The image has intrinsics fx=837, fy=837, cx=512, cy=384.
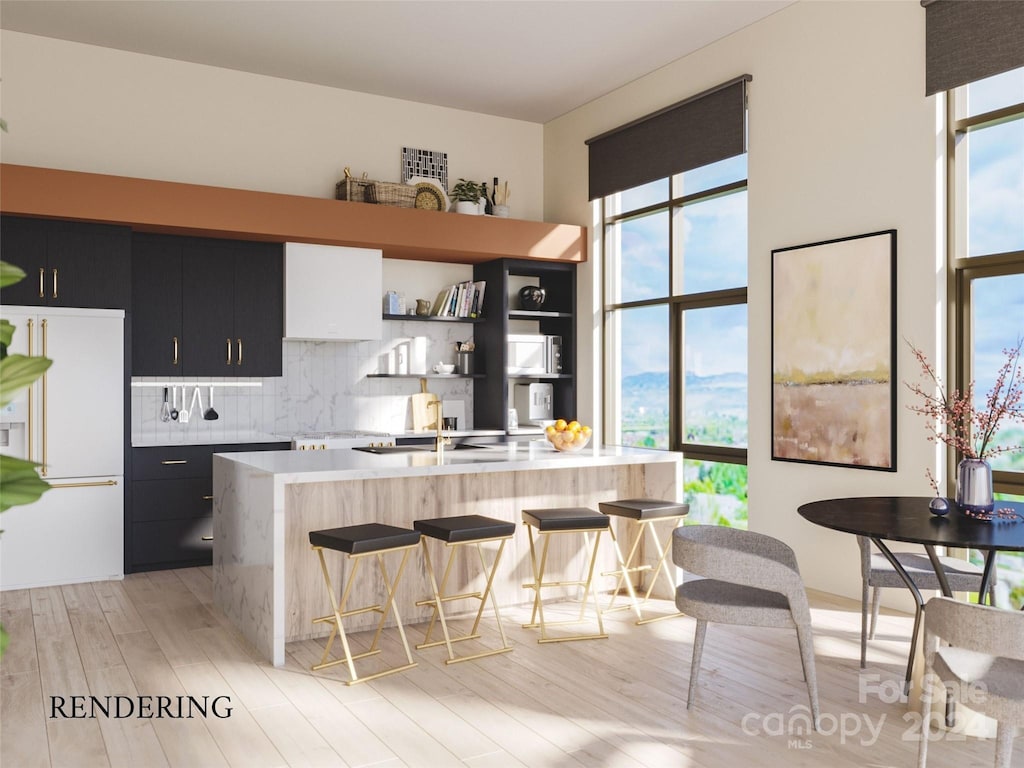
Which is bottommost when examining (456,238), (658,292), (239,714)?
(239,714)

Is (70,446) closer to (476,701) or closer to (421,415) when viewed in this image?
(421,415)

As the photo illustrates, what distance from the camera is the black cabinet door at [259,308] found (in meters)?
5.96

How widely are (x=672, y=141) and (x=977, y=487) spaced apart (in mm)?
3671

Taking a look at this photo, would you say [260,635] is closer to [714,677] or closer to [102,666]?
[102,666]

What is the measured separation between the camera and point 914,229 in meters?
4.47

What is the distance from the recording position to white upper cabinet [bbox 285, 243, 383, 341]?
6039 millimetres

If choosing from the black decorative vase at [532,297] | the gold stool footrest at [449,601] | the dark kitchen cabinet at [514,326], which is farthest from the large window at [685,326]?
the gold stool footrest at [449,601]

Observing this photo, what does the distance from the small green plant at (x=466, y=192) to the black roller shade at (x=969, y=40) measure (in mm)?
3541

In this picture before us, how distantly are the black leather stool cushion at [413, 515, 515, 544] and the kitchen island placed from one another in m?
0.27

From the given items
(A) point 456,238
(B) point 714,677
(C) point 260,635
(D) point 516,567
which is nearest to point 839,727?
(B) point 714,677

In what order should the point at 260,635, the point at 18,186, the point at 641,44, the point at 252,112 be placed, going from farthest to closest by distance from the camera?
the point at 252,112 → the point at 641,44 → the point at 18,186 → the point at 260,635

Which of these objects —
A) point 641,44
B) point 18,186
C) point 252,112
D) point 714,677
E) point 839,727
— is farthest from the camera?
point 252,112

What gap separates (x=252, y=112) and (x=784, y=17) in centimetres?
378

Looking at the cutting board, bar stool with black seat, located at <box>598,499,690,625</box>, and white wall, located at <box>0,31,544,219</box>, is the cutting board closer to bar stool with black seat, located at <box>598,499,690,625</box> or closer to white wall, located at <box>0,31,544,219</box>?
white wall, located at <box>0,31,544,219</box>
